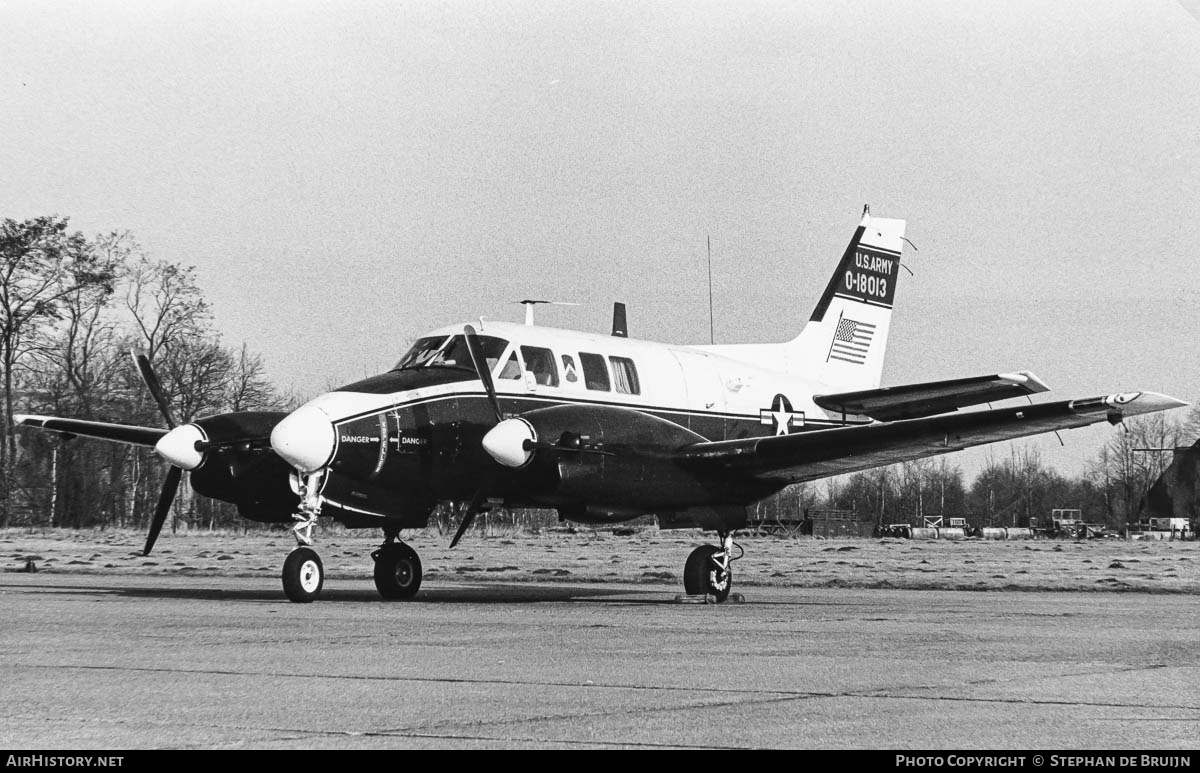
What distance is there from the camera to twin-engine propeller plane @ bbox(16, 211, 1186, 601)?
667 inches

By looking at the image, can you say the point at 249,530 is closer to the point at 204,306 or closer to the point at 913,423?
the point at 204,306

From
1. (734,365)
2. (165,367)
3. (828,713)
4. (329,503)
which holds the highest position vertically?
(165,367)

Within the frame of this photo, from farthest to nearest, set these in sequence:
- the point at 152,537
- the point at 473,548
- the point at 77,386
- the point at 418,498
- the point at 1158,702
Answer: the point at 77,386 → the point at 473,548 → the point at 152,537 → the point at 418,498 → the point at 1158,702

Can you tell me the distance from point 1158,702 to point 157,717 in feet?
A: 18.6

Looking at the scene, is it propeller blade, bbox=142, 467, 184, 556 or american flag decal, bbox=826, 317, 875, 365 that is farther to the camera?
american flag decal, bbox=826, 317, 875, 365

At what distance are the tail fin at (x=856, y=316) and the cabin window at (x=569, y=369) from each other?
682cm

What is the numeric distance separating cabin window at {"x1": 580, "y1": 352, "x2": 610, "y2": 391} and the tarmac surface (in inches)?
143

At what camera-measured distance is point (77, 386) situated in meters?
52.5

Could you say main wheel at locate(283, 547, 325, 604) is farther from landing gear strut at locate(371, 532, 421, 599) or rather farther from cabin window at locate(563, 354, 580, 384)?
cabin window at locate(563, 354, 580, 384)

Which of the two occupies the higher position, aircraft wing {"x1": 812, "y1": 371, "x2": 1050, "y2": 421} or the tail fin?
the tail fin

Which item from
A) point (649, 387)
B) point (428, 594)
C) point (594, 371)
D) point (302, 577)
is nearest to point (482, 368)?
point (594, 371)

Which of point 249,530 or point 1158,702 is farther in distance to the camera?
point 249,530

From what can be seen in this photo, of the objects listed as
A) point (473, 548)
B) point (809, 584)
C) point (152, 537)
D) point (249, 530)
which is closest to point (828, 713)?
point (152, 537)

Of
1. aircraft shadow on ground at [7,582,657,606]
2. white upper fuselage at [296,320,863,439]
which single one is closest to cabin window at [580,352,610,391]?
white upper fuselage at [296,320,863,439]
